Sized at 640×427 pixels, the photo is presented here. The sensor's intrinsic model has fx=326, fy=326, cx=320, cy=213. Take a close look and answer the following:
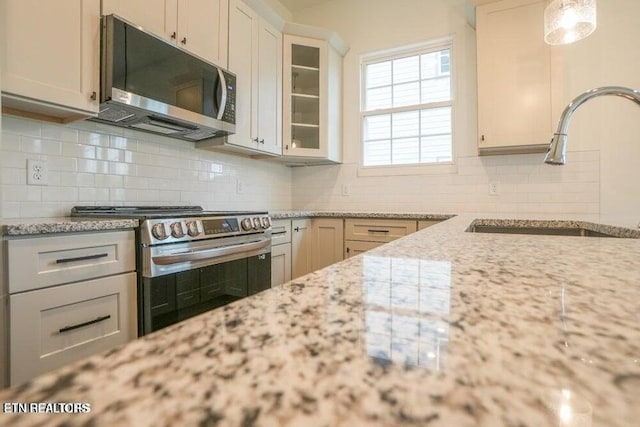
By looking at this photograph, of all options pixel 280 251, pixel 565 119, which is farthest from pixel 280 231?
pixel 565 119

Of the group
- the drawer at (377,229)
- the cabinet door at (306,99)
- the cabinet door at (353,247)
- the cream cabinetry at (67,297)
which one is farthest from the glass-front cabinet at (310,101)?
the cream cabinetry at (67,297)

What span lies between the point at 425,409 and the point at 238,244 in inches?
73.9

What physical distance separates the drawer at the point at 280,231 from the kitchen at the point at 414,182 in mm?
529

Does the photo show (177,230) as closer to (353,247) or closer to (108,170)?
(108,170)

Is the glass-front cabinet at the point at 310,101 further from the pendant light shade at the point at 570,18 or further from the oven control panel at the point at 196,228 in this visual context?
the pendant light shade at the point at 570,18

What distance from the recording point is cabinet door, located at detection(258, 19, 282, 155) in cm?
275

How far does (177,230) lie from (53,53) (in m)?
0.96

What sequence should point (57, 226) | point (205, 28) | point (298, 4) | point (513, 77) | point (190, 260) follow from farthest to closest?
point (298, 4) → point (513, 77) → point (205, 28) → point (190, 260) → point (57, 226)

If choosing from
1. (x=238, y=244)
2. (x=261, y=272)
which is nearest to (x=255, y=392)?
(x=238, y=244)

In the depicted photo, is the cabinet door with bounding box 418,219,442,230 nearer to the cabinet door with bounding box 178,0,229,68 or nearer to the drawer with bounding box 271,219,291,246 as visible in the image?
the drawer with bounding box 271,219,291,246

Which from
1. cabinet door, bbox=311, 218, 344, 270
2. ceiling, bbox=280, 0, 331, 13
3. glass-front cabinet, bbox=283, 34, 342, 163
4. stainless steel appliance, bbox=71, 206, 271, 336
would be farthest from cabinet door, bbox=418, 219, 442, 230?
ceiling, bbox=280, 0, 331, 13

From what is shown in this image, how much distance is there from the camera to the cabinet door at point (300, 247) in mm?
2805

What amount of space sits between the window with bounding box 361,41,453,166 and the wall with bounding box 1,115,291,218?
1.41 metres

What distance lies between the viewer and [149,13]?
6.06 feet
